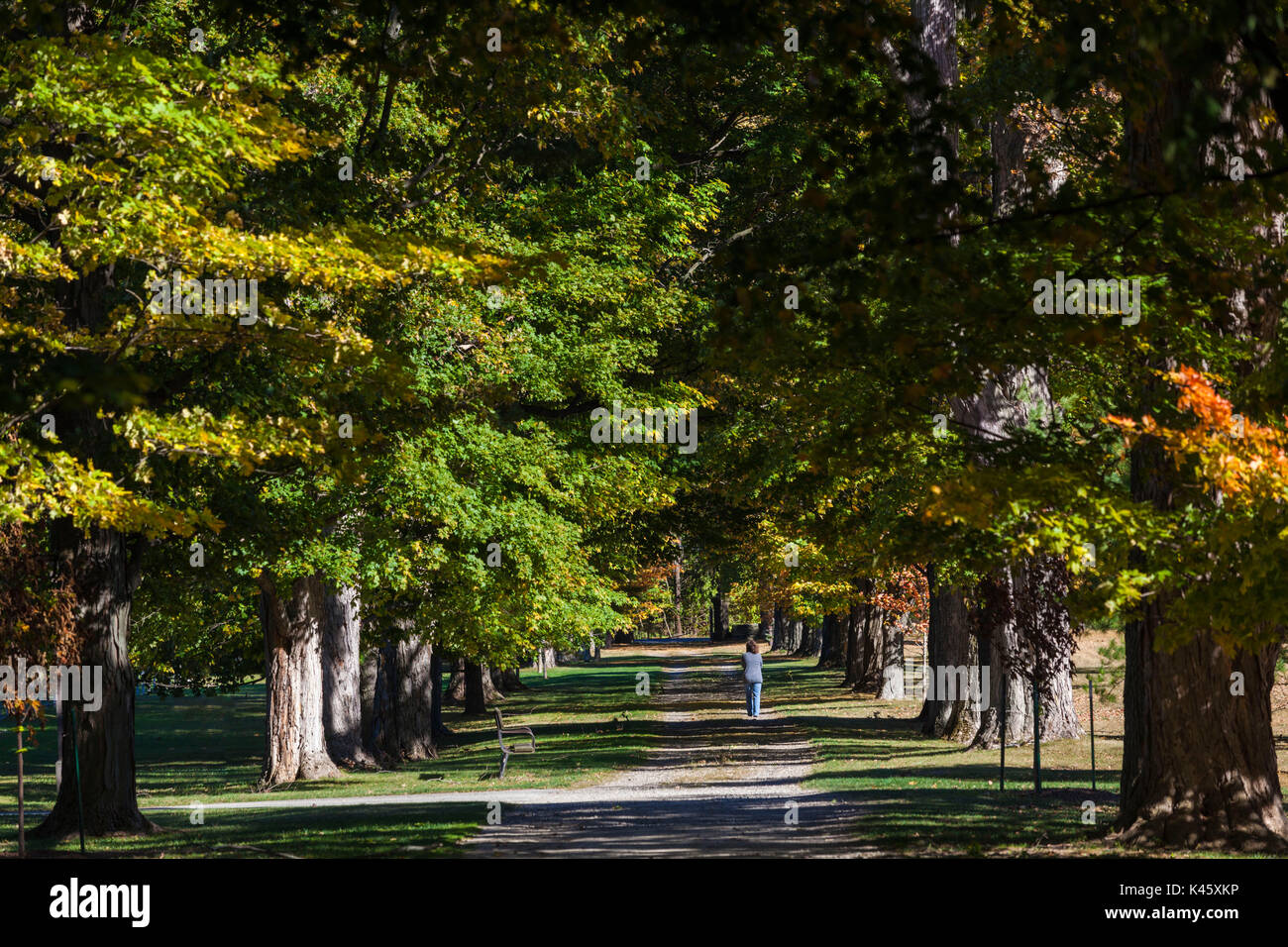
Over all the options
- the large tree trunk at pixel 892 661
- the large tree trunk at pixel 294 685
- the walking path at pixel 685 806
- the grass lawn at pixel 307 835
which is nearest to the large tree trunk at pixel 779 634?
the large tree trunk at pixel 892 661

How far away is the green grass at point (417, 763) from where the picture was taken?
21891 millimetres

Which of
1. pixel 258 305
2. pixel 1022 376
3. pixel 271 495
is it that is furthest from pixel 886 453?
pixel 1022 376

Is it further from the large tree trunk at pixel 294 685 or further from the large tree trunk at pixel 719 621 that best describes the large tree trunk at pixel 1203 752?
the large tree trunk at pixel 719 621

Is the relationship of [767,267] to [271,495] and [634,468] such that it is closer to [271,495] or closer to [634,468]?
[271,495]

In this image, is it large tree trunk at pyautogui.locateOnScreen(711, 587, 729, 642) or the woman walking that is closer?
the woman walking

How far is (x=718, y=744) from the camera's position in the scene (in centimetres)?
2659

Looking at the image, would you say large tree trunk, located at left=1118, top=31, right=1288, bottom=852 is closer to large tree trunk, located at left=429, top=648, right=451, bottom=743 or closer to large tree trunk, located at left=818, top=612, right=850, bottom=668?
large tree trunk, located at left=429, top=648, right=451, bottom=743

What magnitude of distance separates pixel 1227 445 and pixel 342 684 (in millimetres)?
19824

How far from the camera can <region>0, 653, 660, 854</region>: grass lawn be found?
712 inches

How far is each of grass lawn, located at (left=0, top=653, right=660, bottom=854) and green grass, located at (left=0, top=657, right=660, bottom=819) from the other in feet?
0.08

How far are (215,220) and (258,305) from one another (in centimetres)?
133
